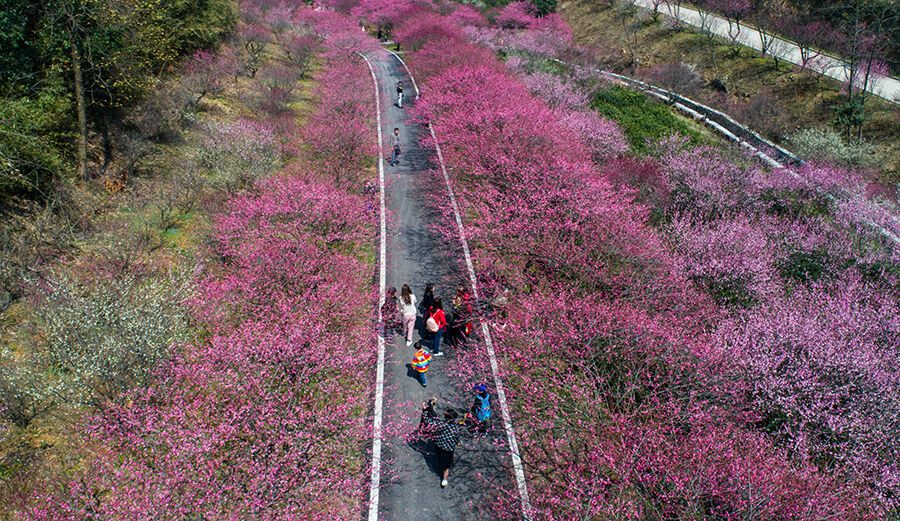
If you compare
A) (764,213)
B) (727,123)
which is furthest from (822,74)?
(764,213)

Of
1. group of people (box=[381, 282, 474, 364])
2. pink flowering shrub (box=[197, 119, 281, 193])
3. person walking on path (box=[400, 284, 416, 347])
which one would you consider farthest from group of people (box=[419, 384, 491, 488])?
pink flowering shrub (box=[197, 119, 281, 193])

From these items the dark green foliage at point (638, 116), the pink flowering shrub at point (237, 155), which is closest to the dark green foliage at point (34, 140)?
the pink flowering shrub at point (237, 155)

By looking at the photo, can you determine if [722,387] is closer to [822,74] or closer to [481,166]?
[481,166]

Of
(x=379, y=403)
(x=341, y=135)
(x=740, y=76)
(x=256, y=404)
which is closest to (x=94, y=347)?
(x=256, y=404)

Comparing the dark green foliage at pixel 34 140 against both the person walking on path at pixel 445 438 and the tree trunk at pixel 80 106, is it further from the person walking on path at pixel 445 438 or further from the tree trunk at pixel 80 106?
the person walking on path at pixel 445 438

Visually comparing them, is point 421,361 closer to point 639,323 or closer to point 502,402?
point 502,402

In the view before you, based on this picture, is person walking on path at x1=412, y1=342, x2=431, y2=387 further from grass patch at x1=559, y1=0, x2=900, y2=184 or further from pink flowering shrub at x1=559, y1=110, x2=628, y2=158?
grass patch at x1=559, y1=0, x2=900, y2=184
